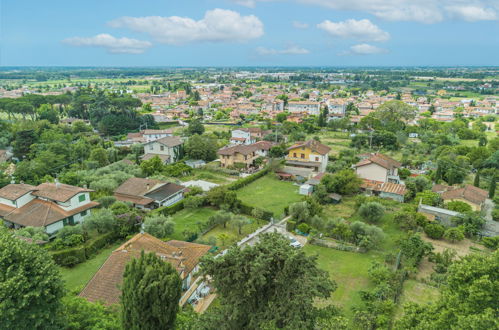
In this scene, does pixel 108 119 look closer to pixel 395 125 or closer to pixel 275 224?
pixel 275 224

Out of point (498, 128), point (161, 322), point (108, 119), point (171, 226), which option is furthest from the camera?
point (498, 128)

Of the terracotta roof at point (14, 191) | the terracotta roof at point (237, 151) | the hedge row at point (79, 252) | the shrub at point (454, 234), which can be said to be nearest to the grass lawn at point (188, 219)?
the hedge row at point (79, 252)

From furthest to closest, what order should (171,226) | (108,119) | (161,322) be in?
(108,119)
(171,226)
(161,322)

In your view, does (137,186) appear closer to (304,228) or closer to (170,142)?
(170,142)

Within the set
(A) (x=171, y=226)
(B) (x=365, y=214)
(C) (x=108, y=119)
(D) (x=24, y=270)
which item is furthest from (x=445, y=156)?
(C) (x=108, y=119)

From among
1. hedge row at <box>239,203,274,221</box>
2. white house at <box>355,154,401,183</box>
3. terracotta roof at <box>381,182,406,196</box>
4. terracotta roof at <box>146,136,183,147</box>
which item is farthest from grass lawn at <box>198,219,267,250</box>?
terracotta roof at <box>146,136,183,147</box>

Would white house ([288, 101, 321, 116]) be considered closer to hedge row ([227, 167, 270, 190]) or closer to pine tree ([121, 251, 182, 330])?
hedge row ([227, 167, 270, 190])
